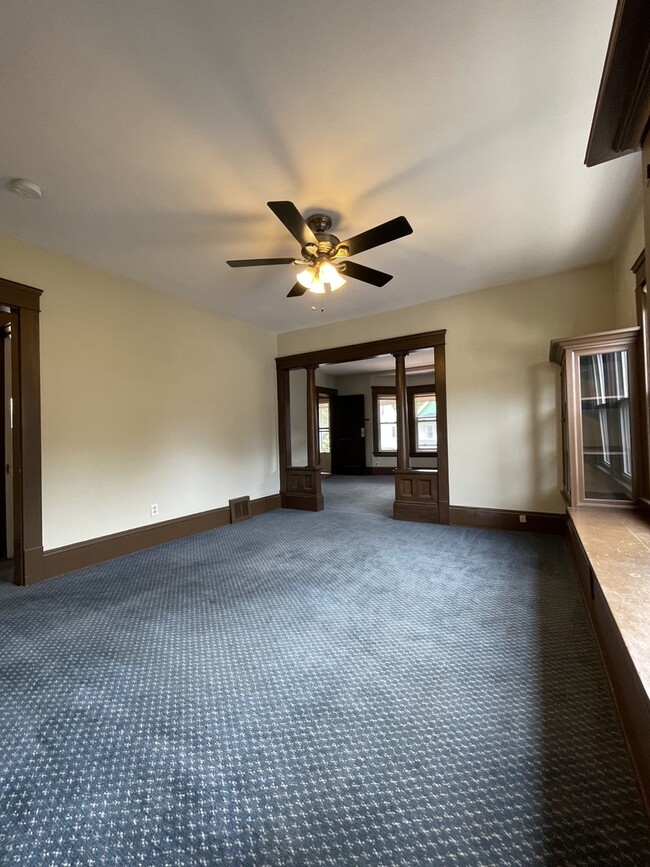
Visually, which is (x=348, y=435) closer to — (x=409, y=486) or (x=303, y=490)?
(x=303, y=490)

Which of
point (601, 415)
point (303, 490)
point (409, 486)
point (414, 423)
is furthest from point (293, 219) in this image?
point (414, 423)

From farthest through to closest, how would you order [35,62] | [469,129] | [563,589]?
[563,589], [469,129], [35,62]

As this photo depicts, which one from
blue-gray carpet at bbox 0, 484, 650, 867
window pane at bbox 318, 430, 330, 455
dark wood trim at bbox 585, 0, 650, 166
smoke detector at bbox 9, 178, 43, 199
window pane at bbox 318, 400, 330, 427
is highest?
smoke detector at bbox 9, 178, 43, 199

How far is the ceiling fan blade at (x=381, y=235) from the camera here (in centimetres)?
224

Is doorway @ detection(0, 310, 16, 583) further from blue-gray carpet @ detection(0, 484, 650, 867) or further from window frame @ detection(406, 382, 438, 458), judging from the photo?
window frame @ detection(406, 382, 438, 458)

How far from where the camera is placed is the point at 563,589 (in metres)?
2.66

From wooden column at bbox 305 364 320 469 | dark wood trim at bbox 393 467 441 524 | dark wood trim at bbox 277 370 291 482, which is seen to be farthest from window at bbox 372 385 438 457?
dark wood trim at bbox 393 467 441 524

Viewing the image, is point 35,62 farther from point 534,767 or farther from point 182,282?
point 534,767

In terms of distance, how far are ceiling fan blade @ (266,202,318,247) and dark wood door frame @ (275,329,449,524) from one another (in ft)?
8.68

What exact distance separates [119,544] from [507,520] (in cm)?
414

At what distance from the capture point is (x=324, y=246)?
2680 millimetres

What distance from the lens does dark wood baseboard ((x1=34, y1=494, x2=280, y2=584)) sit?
3.14 metres

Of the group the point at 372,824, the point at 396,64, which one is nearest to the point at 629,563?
the point at 372,824

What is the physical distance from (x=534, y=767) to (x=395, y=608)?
1.24m
